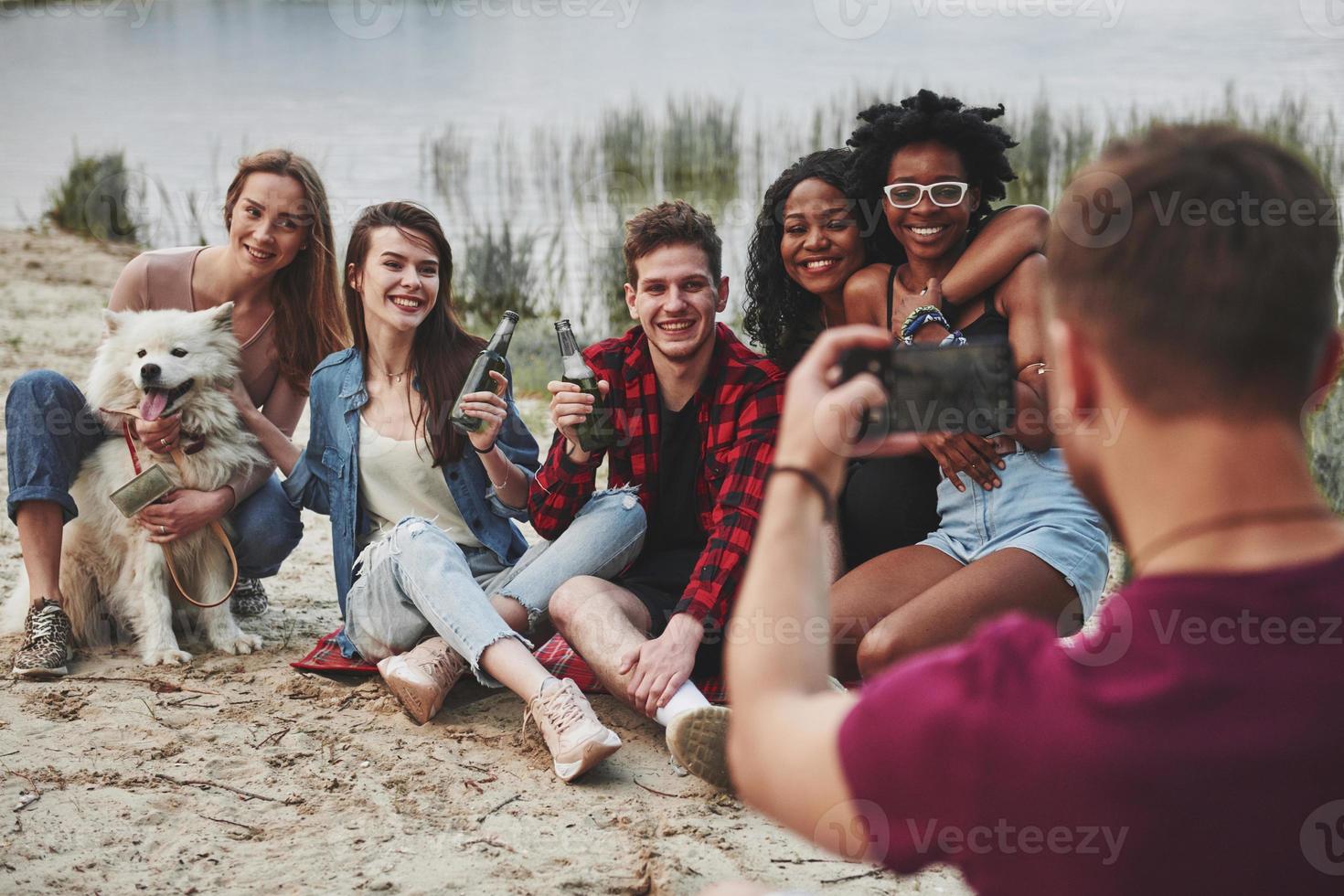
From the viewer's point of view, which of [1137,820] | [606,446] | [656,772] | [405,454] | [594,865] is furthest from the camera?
[405,454]

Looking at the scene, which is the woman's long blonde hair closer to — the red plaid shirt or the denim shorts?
the red plaid shirt

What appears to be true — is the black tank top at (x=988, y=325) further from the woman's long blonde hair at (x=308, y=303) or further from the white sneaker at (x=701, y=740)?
the woman's long blonde hair at (x=308, y=303)

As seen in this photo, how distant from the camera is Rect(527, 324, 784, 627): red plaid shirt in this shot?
11.9 ft

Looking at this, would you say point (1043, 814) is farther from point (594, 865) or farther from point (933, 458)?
point (933, 458)

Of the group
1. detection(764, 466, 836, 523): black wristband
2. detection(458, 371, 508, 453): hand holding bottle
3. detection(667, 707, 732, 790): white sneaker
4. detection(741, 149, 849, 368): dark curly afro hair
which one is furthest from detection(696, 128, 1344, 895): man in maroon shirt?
detection(741, 149, 849, 368): dark curly afro hair

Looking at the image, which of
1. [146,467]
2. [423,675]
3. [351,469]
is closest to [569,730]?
[423,675]

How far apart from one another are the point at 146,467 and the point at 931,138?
116 inches

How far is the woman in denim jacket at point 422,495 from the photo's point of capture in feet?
12.1

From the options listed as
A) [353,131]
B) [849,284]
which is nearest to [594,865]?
[849,284]

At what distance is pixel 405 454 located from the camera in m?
4.06

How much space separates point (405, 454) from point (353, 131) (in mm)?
13902

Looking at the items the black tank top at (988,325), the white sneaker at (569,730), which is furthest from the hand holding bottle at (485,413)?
the black tank top at (988,325)

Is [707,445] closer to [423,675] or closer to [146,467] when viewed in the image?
[423,675]

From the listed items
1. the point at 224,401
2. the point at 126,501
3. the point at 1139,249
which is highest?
→ the point at 1139,249
